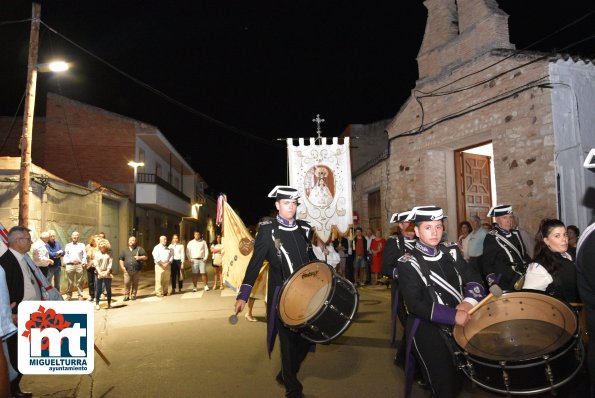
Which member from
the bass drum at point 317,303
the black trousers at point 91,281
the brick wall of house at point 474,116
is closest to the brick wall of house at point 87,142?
the black trousers at point 91,281

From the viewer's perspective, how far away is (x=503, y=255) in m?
5.67

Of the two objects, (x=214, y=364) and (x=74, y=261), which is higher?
(x=74, y=261)

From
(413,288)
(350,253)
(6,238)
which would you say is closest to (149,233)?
(350,253)

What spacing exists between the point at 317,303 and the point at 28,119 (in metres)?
10.7

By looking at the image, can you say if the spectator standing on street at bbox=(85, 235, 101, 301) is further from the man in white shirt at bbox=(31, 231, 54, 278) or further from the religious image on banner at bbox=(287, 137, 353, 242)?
the religious image on banner at bbox=(287, 137, 353, 242)

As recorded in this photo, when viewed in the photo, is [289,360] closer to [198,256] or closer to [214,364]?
[214,364]

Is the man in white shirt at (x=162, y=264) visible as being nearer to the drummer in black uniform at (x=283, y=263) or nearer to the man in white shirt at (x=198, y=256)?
the man in white shirt at (x=198, y=256)

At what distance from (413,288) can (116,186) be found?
2351 centimetres

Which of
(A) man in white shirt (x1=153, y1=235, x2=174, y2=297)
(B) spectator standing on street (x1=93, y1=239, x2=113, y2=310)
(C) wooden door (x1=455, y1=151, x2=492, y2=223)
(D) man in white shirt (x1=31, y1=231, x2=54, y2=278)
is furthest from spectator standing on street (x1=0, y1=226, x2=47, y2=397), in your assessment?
(C) wooden door (x1=455, y1=151, x2=492, y2=223)

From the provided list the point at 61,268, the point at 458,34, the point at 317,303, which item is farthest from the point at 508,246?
the point at 61,268

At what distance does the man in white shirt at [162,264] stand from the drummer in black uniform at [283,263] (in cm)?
942

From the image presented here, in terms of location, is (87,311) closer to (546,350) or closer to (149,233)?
(546,350)

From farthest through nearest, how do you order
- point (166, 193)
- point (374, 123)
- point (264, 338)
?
1. point (166, 193)
2. point (374, 123)
3. point (264, 338)

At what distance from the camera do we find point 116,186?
24250mm
